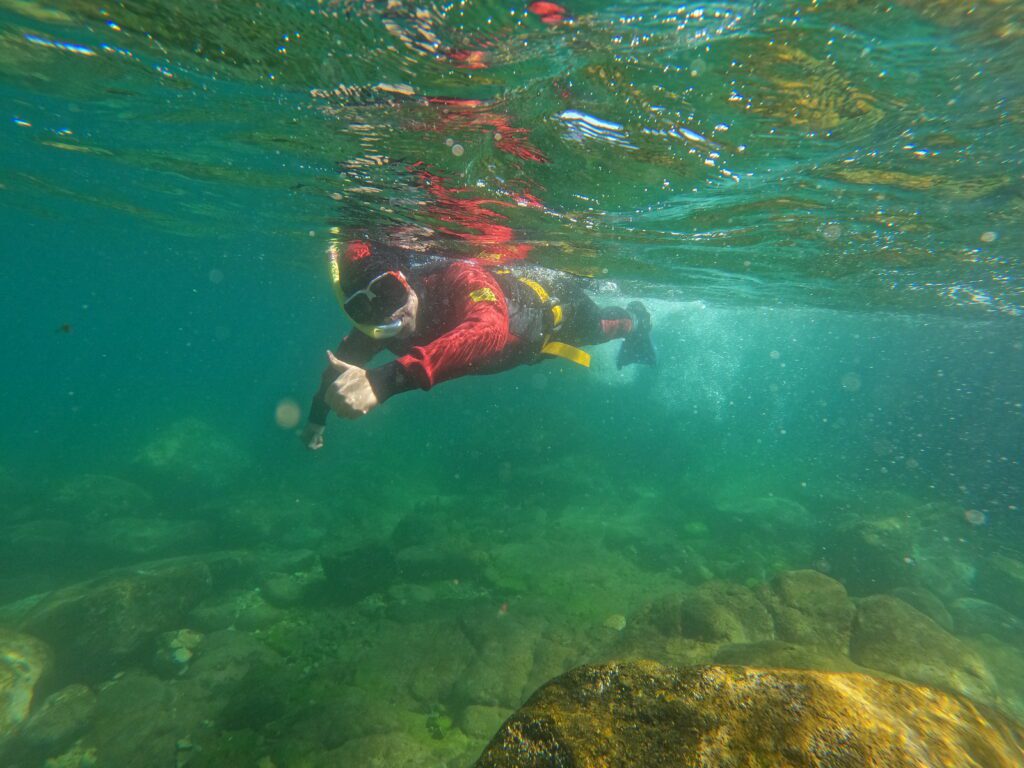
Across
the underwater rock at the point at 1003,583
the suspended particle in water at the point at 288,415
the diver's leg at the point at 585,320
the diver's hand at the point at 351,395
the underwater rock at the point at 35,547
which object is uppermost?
the diver's hand at the point at 351,395

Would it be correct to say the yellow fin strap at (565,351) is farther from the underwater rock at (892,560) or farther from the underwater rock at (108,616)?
the underwater rock at (892,560)

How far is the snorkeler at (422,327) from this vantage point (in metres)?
3.38

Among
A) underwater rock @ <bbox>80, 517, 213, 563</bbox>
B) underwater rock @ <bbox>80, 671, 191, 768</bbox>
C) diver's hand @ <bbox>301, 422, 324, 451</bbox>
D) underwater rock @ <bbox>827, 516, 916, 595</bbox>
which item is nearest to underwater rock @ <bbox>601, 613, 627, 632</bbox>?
diver's hand @ <bbox>301, 422, 324, 451</bbox>

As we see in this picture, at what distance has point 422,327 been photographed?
5.88m

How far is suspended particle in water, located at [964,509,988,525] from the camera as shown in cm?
2064

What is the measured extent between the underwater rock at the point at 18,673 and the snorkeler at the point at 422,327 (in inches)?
278

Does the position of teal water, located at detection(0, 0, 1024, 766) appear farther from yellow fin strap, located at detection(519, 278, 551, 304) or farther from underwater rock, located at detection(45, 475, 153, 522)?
yellow fin strap, located at detection(519, 278, 551, 304)

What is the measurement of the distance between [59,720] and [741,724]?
10435 mm

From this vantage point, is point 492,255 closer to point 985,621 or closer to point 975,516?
point 985,621

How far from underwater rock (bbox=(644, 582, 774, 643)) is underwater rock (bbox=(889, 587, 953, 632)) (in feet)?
17.9

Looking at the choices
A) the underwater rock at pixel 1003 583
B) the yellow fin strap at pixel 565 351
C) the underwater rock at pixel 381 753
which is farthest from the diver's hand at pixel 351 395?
the underwater rock at pixel 1003 583

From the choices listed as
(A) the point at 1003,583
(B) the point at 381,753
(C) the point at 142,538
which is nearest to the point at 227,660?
(B) the point at 381,753

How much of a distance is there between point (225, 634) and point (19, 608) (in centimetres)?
586

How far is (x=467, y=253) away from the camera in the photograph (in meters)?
16.3
